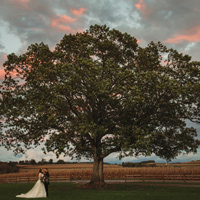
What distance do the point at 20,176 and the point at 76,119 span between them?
135 feet

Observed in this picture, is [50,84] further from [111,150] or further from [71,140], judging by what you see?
[111,150]

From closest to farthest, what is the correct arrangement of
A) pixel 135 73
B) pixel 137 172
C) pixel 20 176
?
pixel 135 73 < pixel 137 172 < pixel 20 176

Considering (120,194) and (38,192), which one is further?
(120,194)

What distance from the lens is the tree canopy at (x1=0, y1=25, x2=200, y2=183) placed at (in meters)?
28.2

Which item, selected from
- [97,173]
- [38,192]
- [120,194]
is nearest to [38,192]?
[38,192]

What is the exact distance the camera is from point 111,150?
33.9 metres

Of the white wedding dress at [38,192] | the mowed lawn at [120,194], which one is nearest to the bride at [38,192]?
the white wedding dress at [38,192]

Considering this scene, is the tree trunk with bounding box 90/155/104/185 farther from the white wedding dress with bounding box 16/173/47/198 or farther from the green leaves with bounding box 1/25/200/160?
the white wedding dress with bounding box 16/173/47/198

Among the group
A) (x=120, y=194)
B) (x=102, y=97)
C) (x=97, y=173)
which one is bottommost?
(x=120, y=194)

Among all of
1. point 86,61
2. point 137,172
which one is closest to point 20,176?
point 137,172

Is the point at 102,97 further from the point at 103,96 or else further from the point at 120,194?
the point at 120,194

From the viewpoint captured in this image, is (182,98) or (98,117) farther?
(98,117)

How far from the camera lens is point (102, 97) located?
27.8m

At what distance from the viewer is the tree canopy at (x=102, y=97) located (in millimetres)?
28219
